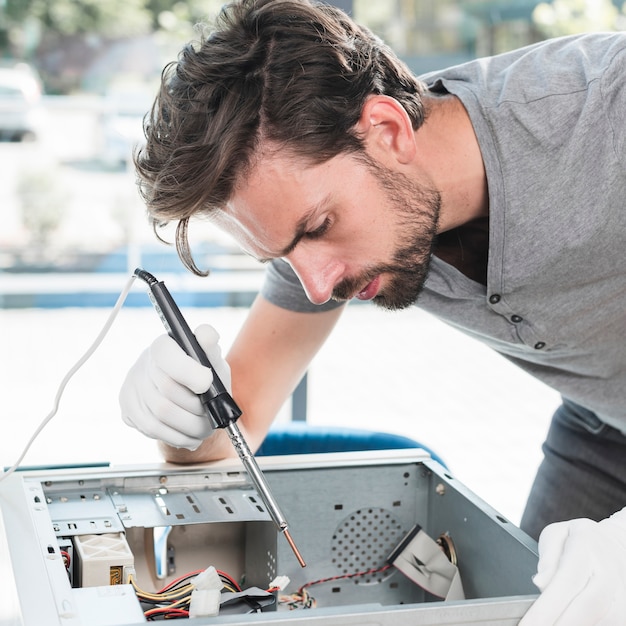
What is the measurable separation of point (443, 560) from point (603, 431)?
48 cm

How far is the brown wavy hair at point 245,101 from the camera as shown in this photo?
3.06 ft

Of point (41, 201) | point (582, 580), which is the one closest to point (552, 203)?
point (582, 580)

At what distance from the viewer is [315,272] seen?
3.22ft

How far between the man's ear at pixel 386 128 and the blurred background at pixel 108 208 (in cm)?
125

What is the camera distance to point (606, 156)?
0.98m

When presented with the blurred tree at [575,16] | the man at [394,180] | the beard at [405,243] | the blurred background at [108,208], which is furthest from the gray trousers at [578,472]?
the blurred tree at [575,16]

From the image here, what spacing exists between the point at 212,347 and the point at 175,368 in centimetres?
9

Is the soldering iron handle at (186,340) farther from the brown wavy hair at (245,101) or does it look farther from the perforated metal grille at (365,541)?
the perforated metal grille at (365,541)

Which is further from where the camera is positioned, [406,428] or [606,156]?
[406,428]

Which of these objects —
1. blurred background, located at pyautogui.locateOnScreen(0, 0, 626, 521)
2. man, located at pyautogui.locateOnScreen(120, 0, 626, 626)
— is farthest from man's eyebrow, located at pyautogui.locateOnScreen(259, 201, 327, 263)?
blurred background, located at pyautogui.locateOnScreen(0, 0, 626, 521)

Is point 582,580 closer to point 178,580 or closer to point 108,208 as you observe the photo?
point 178,580

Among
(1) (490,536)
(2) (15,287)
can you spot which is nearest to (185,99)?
(1) (490,536)

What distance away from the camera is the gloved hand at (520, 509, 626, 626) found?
0.68 m

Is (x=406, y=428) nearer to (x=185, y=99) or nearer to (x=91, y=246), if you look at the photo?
(x=91, y=246)
